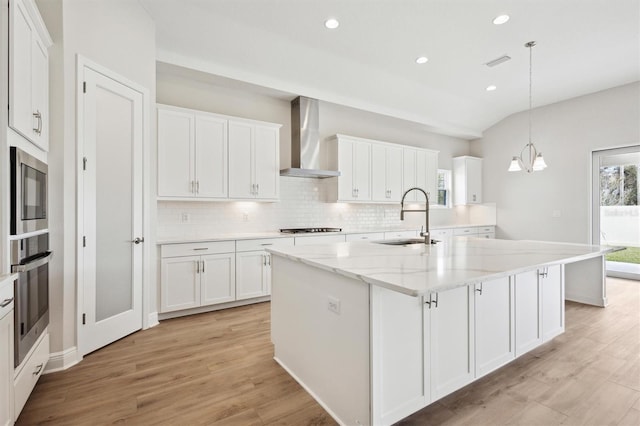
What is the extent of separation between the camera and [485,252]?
2150mm

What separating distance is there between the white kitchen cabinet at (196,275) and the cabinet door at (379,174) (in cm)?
272

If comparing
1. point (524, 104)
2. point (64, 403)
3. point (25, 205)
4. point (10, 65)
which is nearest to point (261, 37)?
point (10, 65)

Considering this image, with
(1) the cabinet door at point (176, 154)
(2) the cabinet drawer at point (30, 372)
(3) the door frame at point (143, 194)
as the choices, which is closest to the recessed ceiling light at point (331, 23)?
(1) the cabinet door at point (176, 154)

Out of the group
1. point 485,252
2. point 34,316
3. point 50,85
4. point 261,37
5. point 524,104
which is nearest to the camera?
Result: point 34,316

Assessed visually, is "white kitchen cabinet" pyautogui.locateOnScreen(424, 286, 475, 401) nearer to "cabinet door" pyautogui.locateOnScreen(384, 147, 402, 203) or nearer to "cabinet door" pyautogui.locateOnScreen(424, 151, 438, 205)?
"cabinet door" pyautogui.locateOnScreen(384, 147, 402, 203)

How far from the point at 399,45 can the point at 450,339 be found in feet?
11.5

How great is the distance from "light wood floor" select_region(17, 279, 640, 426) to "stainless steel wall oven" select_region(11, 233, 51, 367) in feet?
1.43

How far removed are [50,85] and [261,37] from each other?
84.8 inches

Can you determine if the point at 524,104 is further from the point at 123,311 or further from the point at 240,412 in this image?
the point at 123,311

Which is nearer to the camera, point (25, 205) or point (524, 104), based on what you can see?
point (25, 205)

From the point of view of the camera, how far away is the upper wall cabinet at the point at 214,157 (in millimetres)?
3605

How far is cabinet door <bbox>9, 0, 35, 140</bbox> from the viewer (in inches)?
68.6

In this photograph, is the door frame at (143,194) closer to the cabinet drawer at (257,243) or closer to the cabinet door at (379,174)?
the cabinet drawer at (257,243)

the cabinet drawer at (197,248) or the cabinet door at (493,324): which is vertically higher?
the cabinet drawer at (197,248)
